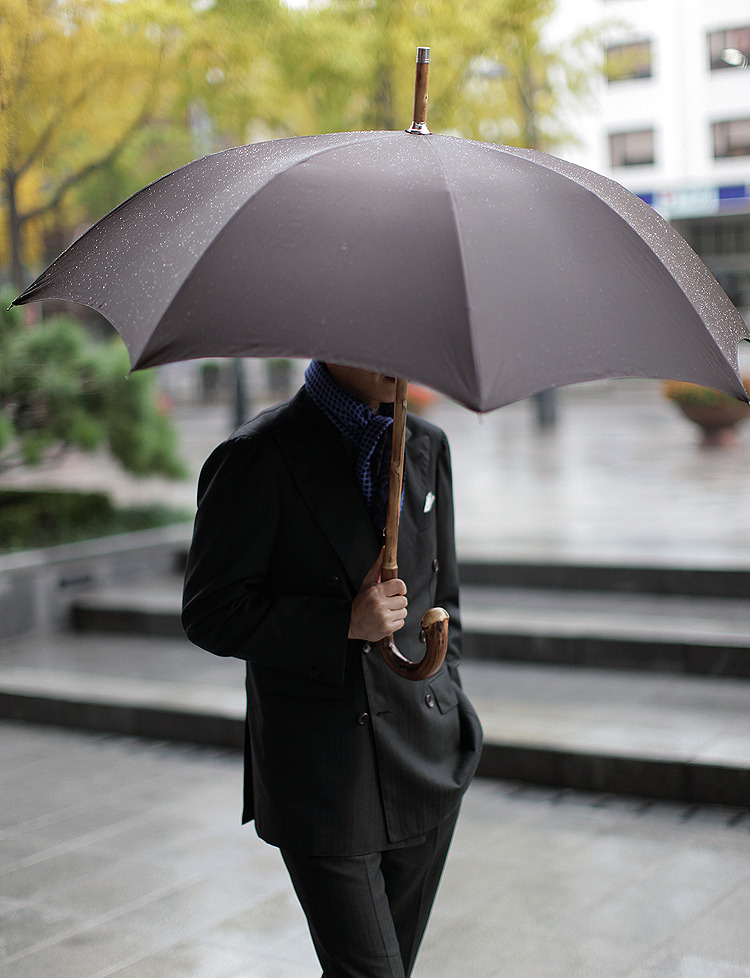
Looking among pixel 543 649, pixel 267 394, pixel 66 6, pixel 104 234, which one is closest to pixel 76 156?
pixel 66 6

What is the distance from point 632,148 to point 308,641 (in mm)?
38354

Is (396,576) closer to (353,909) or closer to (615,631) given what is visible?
(353,909)

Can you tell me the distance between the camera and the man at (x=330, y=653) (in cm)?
231

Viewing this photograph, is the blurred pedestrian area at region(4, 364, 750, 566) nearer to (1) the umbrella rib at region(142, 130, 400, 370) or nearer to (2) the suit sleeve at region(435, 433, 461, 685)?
(2) the suit sleeve at region(435, 433, 461, 685)

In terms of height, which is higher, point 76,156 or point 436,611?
point 76,156

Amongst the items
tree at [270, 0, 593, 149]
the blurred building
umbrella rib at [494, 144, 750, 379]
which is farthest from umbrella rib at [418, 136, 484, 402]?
the blurred building

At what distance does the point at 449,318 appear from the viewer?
6.42 ft

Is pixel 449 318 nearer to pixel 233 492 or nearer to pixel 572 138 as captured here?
pixel 233 492

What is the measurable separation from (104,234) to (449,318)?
89 cm

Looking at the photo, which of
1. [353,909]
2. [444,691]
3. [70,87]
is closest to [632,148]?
[70,87]

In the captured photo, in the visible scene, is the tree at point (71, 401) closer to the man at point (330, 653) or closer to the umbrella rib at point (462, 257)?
the man at point (330, 653)

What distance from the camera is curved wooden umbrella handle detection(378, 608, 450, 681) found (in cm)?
231

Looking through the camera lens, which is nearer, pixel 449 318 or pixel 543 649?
pixel 449 318

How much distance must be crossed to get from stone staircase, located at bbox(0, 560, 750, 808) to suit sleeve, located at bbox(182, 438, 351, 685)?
299 centimetres
